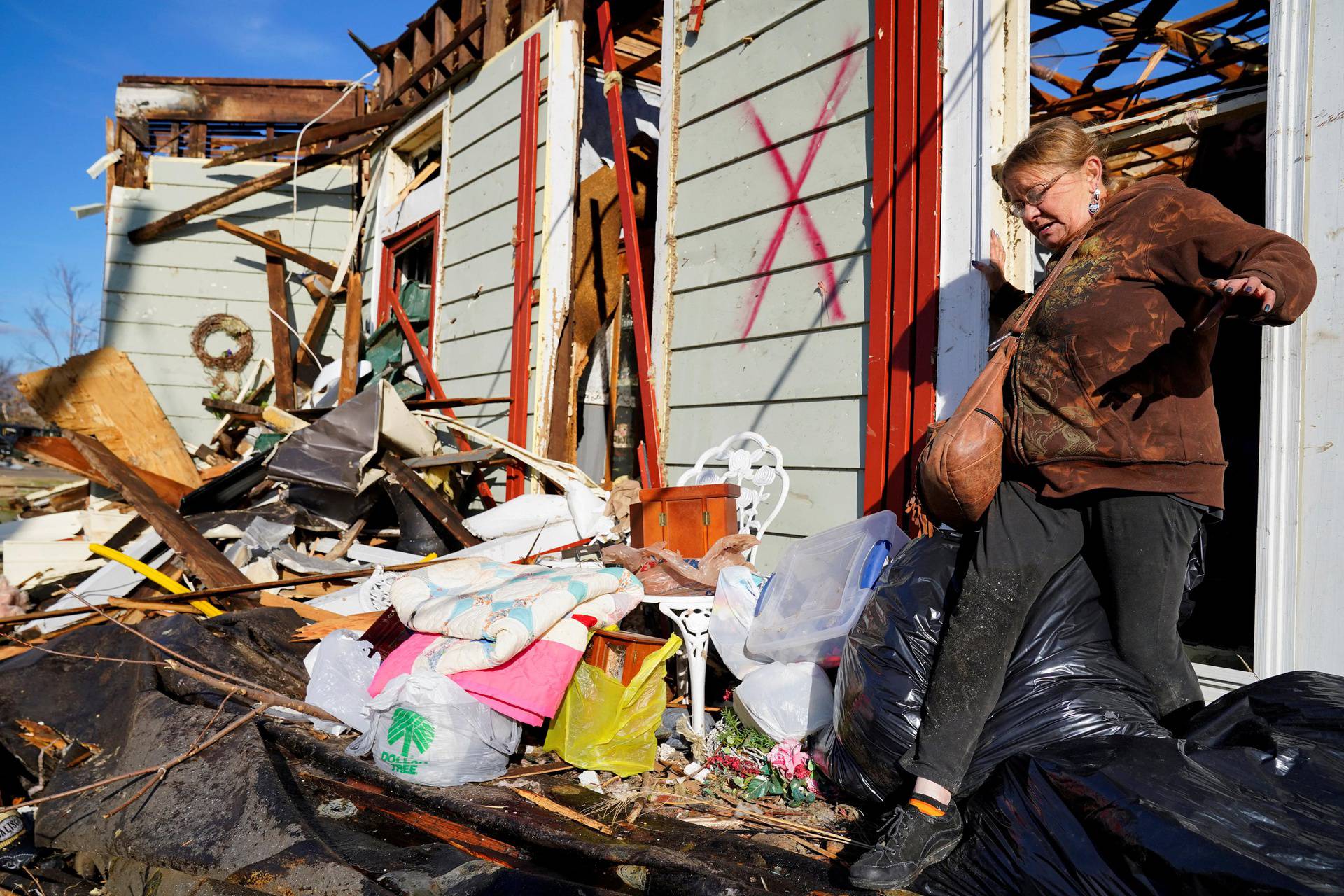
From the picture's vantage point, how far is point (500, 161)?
6.34 metres

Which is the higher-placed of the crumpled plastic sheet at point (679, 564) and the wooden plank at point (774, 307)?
the wooden plank at point (774, 307)

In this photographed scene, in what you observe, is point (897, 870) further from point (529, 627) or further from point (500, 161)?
point (500, 161)

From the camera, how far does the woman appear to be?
180 centimetres

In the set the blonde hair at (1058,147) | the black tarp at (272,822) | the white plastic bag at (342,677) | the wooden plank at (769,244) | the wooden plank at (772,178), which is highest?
the wooden plank at (772,178)

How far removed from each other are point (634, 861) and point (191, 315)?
34.0ft

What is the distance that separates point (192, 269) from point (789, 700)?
33.4 feet

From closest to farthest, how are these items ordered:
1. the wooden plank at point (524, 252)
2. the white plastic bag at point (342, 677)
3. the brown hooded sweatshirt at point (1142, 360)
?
the brown hooded sweatshirt at point (1142, 360), the white plastic bag at point (342, 677), the wooden plank at point (524, 252)

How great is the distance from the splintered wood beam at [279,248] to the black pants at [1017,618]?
9212 mm

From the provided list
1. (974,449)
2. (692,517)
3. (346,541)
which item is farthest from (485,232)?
(974,449)

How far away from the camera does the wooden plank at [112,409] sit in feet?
20.2

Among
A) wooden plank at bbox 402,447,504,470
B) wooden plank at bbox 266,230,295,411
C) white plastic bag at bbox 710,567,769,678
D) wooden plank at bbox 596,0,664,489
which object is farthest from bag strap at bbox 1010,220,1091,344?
wooden plank at bbox 266,230,295,411

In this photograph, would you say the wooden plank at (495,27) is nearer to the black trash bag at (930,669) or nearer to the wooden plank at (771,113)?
the wooden plank at (771,113)

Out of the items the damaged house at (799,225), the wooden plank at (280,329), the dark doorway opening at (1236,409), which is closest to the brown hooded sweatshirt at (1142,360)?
the damaged house at (799,225)

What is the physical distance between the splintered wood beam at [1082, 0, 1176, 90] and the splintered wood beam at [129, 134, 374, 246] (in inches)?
298
